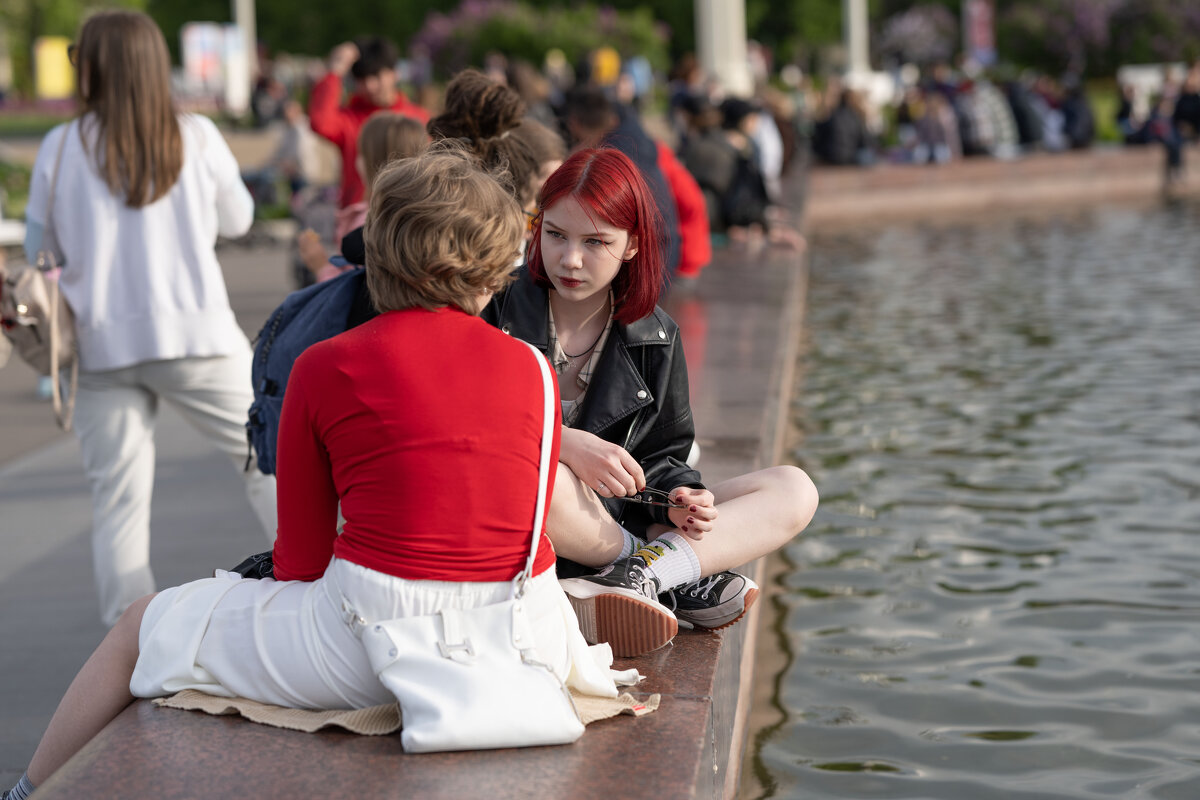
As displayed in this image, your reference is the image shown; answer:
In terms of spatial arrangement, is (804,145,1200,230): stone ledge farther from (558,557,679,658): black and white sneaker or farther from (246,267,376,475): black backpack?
(558,557,679,658): black and white sneaker

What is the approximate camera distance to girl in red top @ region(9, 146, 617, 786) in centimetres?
279

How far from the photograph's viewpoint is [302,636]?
289 cm

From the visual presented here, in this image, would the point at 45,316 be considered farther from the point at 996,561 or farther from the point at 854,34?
the point at 854,34

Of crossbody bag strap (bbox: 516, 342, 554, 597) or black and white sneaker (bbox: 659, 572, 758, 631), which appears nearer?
crossbody bag strap (bbox: 516, 342, 554, 597)

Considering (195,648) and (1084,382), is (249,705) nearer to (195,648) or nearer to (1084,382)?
(195,648)

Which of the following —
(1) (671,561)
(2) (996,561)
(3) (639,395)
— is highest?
(3) (639,395)

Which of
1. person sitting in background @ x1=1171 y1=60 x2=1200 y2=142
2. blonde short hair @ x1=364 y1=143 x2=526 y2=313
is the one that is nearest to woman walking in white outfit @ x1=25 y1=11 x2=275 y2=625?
blonde short hair @ x1=364 y1=143 x2=526 y2=313

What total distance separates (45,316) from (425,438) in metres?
2.07

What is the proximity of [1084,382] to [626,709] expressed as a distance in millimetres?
6600

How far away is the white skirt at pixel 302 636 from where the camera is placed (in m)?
2.82

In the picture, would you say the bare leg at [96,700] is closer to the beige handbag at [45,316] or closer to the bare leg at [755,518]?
the bare leg at [755,518]

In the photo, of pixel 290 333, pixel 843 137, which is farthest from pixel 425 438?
pixel 843 137

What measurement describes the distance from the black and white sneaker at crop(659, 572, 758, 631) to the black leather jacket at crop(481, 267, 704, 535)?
0.19 m

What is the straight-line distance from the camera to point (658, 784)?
104 inches
